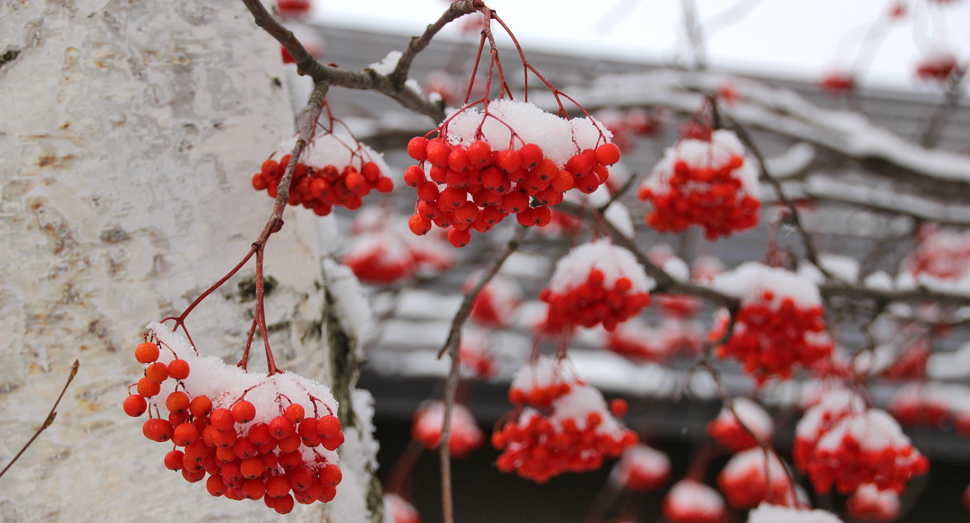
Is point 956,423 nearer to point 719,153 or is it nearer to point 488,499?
point 488,499

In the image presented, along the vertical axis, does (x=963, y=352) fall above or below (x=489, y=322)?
above

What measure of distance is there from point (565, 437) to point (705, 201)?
0.64 m

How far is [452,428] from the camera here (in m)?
2.84

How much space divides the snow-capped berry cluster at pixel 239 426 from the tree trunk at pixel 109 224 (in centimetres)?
19

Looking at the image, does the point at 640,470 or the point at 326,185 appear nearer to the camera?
the point at 326,185

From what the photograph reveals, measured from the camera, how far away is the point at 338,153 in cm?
86

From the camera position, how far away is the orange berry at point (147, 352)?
1.82ft

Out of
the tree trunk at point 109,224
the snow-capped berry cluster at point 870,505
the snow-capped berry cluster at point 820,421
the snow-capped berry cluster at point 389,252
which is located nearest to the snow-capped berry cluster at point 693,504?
the snow-capped berry cluster at point 870,505

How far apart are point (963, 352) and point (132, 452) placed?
4.37 meters

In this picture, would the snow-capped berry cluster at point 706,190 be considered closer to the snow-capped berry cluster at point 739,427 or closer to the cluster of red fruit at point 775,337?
the cluster of red fruit at point 775,337

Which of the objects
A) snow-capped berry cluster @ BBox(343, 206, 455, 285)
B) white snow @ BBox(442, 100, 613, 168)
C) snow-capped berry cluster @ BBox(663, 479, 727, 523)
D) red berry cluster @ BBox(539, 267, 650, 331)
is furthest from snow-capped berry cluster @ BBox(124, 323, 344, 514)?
snow-capped berry cluster @ BBox(663, 479, 727, 523)

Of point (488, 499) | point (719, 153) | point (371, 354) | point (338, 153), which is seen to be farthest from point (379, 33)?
point (338, 153)

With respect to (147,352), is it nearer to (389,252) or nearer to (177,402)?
(177,402)

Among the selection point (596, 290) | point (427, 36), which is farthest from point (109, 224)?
point (596, 290)
